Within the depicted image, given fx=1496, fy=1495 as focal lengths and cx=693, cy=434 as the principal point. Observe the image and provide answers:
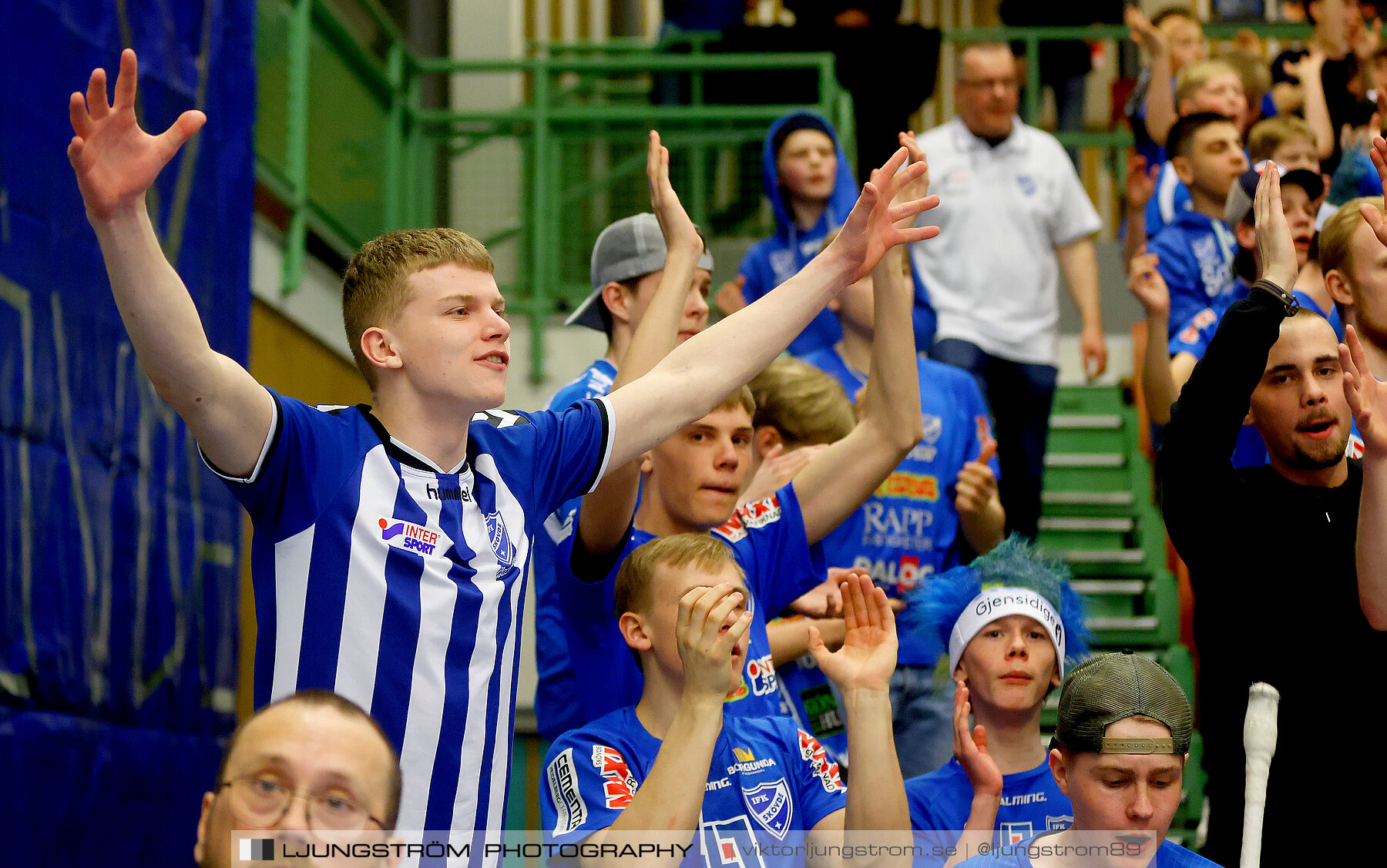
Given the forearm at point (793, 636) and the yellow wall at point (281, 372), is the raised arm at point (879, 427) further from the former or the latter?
the yellow wall at point (281, 372)

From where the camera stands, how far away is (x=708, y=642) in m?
2.74

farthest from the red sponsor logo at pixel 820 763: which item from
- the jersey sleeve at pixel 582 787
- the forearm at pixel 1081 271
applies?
the forearm at pixel 1081 271

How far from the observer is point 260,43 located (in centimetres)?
671

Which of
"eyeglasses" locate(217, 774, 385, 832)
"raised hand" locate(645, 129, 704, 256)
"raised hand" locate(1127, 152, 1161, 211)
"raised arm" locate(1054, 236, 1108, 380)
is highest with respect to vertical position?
"raised hand" locate(1127, 152, 1161, 211)

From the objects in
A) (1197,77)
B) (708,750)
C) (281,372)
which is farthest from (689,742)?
(1197,77)

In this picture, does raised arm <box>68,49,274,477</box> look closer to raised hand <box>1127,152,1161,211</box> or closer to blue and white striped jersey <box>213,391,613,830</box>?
blue and white striped jersey <box>213,391,613,830</box>

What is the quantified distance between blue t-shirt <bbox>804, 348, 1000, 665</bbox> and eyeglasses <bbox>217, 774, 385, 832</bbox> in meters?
2.61

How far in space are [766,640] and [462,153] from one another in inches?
236

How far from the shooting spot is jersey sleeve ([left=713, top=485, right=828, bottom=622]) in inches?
153

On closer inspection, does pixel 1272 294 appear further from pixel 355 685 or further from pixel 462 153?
pixel 462 153

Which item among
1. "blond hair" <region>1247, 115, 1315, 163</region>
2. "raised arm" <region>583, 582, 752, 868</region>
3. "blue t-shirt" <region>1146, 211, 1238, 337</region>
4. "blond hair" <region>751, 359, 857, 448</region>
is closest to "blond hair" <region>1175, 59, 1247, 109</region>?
"blond hair" <region>1247, 115, 1315, 163</region>

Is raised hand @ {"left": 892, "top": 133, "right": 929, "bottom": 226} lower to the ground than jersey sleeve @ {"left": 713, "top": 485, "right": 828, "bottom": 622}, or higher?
higher

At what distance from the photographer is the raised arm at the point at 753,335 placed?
298cm

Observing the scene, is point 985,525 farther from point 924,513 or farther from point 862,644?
point 862,644
